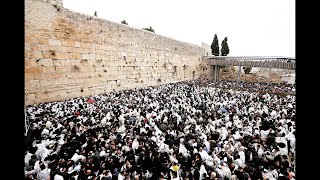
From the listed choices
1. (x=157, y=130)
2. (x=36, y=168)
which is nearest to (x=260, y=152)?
(x=157, y=130)

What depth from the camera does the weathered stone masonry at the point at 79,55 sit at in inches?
360

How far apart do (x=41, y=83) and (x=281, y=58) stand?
764 inches

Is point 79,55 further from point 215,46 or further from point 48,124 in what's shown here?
point 215,46

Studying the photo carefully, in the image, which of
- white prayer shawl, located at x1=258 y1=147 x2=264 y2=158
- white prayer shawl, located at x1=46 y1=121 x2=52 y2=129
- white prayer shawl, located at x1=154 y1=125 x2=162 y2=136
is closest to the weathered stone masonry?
white prayer shawl, located at x1=46 y1=121 x2=52 y2=129

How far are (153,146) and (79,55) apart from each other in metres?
8.38

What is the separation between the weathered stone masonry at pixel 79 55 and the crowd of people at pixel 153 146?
1830 millimetres

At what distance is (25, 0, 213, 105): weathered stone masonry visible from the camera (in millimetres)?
9156

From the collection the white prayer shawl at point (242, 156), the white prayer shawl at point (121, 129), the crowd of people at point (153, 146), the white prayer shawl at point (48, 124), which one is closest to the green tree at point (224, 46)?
the crowd of people at point (153, 146)

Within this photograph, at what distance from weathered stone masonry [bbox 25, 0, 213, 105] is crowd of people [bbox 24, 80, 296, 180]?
1.83m

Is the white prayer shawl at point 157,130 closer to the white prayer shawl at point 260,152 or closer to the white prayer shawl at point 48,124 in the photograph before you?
the white prayer shawl at point 260,152

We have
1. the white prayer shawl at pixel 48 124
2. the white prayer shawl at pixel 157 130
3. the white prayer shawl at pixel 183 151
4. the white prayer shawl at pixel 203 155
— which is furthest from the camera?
the white prayer shawl at pixel 48 124

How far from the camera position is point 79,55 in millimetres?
11359

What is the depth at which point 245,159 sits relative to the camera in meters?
5.07
